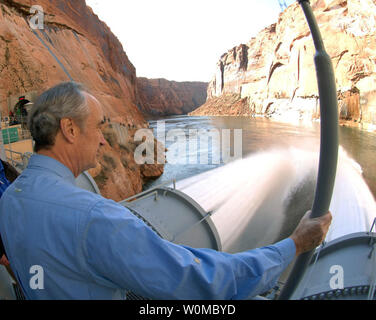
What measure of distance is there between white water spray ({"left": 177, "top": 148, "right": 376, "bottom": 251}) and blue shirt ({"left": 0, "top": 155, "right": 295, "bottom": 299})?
6.02 m

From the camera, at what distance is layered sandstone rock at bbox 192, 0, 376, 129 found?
1677cm

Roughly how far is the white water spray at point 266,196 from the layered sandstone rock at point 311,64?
626cm

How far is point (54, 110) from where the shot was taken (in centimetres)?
60

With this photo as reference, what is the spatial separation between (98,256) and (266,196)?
34.0 feet

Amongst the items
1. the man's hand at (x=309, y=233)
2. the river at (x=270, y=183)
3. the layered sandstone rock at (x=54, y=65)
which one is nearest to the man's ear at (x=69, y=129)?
the man's hand at (x=309, y=233)

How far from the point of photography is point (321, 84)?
2.63 feet

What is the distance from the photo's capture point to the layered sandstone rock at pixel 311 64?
1677cm
